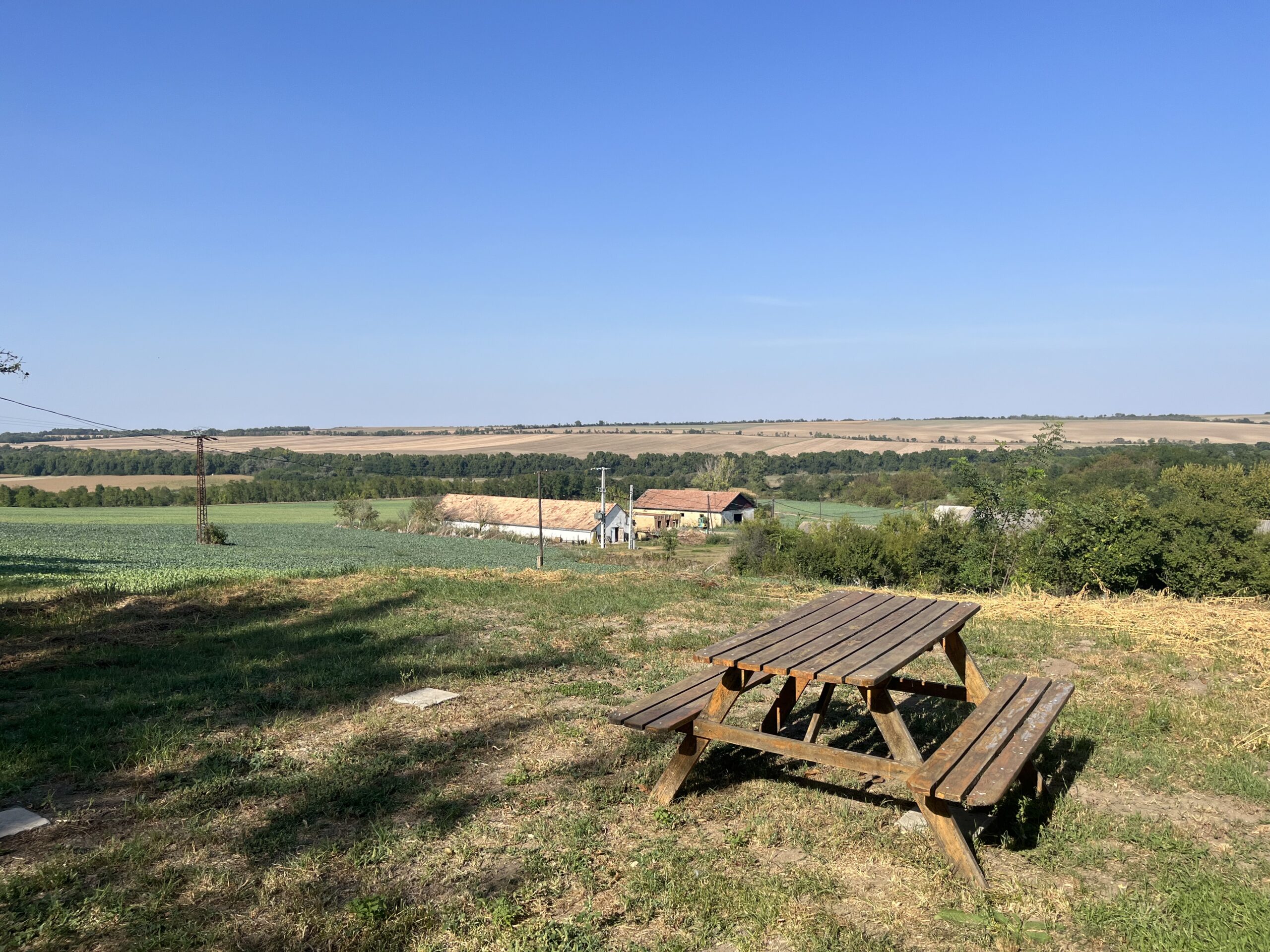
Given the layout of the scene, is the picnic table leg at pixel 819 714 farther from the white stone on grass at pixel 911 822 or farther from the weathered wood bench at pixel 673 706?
the white stone on grass at pixel 911 822

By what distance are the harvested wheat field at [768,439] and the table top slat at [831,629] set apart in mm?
73600

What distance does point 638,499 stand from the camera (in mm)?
77125

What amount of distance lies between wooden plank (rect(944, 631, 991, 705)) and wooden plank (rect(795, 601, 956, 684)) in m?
0.20

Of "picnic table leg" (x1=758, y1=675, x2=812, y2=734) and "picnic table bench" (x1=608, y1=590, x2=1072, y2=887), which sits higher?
"picnic table bench" (x1=608, y1=590, x2=1072, y2=887)

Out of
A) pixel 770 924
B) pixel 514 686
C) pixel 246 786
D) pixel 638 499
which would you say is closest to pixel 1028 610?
pixel 514 686

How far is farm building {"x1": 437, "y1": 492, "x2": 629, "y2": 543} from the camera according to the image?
61812mm

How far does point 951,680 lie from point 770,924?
4.52 meters

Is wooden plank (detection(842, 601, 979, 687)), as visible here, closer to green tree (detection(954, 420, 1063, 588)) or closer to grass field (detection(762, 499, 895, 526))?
green tree (detection(954, 420, 1063, 588))

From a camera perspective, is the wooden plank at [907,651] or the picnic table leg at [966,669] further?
the picnic table leg at [966,669]

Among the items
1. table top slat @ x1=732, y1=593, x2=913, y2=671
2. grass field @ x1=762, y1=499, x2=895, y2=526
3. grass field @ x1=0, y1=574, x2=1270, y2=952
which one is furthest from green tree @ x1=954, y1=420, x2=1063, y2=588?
table top slat @ x1=732, y1=593, x2=913, y2=671

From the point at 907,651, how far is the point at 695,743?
1258 millimetres

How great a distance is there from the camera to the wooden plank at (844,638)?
3.79 m

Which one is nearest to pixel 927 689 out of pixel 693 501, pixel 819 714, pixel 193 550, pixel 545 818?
pixel 819 714

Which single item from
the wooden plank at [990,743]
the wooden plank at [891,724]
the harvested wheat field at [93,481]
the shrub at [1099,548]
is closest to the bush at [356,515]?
the harvested wheat field at [93,481]
